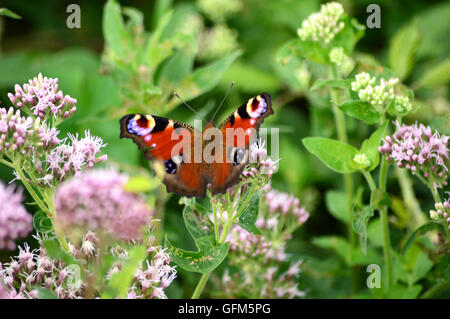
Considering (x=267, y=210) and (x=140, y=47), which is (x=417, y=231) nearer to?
(x=267, y=210)

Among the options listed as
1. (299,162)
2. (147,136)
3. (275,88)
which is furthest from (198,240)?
(275,88)

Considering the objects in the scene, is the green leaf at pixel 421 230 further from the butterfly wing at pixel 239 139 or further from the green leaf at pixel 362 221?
the butterfly wing at pixel 239 139

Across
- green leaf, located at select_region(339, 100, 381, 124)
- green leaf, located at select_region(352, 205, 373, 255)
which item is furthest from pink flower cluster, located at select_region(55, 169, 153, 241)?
green leaf, located at select_region(339, 100, 381, 124)

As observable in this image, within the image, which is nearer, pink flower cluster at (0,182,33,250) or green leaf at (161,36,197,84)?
pink flower cluster at (0,182,33,250)

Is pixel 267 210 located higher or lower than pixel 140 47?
lower

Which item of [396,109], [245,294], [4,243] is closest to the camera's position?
[4,243]

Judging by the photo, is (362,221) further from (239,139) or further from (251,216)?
(239,139)

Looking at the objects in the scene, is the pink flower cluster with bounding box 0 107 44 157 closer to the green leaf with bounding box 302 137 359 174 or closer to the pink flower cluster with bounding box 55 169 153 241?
the pink flower cluster with bounding box 55 169 153 241

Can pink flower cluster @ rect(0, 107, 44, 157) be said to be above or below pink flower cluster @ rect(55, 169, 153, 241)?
above
